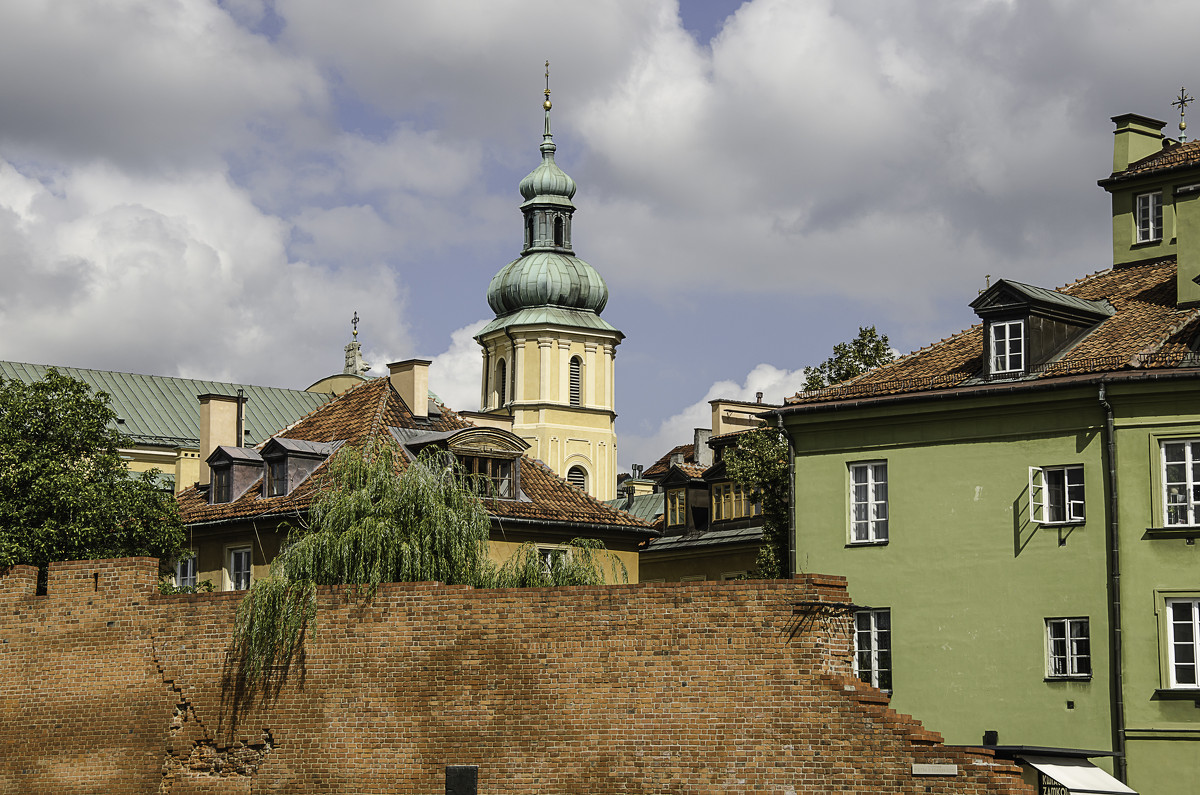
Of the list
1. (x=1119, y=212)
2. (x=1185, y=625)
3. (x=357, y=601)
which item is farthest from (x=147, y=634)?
(x=1119, y=212)

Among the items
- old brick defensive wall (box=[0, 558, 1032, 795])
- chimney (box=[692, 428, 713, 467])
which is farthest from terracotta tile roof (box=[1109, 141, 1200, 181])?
chimney (box=[692, 428, 713, 467])

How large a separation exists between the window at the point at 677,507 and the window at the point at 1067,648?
22.2 m

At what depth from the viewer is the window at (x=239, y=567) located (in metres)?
38.3

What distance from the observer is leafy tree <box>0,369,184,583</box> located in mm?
33500

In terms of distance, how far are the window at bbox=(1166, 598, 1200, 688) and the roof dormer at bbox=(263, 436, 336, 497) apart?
19.6 metres

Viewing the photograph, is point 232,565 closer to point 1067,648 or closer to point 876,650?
point 876,650

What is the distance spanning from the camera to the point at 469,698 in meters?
23.1

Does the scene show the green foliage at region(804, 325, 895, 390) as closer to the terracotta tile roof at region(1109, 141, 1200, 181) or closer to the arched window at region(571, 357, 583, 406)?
the terracotta tile roof at region(1109, 141, 1200, 181)

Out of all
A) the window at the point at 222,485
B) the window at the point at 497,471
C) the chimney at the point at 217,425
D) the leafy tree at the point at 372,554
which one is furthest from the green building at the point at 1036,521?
the chimney at the point at 217,425

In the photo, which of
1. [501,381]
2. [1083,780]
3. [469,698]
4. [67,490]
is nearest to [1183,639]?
[1083,780]

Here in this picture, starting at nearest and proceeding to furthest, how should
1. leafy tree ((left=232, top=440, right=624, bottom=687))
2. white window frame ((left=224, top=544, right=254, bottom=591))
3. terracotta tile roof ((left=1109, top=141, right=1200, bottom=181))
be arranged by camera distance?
1. leafy tree ((left=232, top=440, right=624, bottom=687))
2. terracotta tile roof ((left=1109, top=141, right=1200, bottom=181))
3. white window frame ((left=224, top=544, right=254, bottom=591))

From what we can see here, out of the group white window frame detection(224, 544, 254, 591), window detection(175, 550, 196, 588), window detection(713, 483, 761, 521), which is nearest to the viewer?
white window frame detection(224, 544, 254, 591)

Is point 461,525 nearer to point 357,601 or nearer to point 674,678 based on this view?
point 357,601

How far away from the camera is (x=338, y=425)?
4138cm
